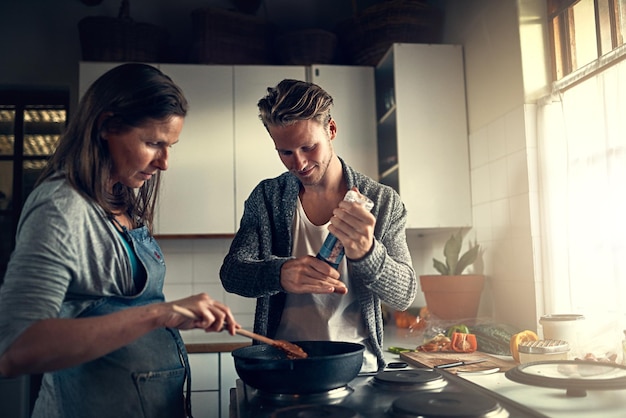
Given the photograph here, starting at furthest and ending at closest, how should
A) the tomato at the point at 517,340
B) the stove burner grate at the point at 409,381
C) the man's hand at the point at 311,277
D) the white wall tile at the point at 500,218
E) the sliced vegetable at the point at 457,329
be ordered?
1. the white wall tile at the point at 500,218
2. the sliced vegetable at the point at 457,329
3. the tomato at the point at 517,340
4. the man's hand at the point at 311,277
5. the stove burner grate at the point at 409,381

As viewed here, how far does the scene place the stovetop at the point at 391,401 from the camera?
928 millimetres

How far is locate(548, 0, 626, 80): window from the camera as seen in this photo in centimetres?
185

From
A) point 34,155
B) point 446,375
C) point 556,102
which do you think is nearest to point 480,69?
point 556,102

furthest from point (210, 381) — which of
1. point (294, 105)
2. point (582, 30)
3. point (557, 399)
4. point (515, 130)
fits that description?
point (582, 30)

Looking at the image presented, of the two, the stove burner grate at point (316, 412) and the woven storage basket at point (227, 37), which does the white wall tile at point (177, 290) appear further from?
the stove burner grate at point (316, 412)

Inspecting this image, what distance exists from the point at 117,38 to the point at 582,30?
2.11 m

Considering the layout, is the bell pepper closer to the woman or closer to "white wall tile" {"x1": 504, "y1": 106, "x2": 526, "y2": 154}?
"white wall tile" {"x1": 504, "y1": 106, "x2": 526, "y2": 154}

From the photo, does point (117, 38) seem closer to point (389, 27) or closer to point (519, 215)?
point (389, 27)

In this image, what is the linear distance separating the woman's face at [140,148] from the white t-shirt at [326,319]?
596mm

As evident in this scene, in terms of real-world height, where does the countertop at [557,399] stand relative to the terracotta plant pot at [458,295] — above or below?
below

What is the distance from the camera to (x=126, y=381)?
1.02 m

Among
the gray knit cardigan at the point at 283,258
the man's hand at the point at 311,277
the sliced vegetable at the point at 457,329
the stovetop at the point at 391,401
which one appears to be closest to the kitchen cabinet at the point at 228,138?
the sliced vegetable at the point at 457,329

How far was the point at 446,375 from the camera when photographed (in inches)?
49.4

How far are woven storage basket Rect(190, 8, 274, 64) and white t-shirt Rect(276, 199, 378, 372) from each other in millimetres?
1821
